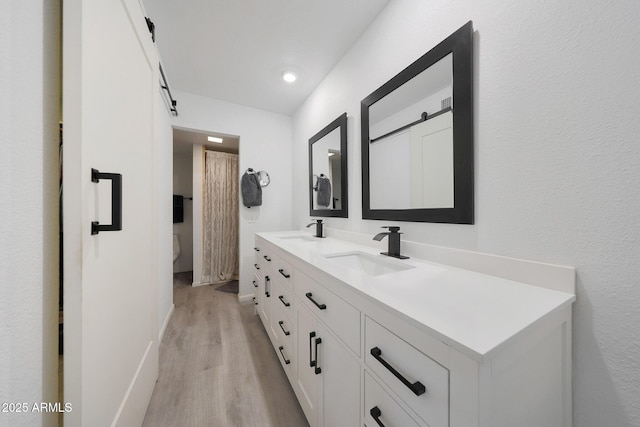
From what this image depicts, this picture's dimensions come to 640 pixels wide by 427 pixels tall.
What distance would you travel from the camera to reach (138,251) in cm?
107

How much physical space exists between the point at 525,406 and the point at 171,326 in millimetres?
2542

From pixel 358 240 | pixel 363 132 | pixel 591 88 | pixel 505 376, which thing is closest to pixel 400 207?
pixel 358 240

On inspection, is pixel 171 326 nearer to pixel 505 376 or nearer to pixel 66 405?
pixel 66 405

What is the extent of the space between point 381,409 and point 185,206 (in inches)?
175

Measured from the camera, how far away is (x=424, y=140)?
1121mm

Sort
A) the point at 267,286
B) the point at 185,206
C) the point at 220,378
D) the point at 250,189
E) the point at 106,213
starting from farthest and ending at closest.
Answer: the point at 185,206 < the point at 250,189 < the point at 267,286 < the point at 220,378 < the point at 106,213

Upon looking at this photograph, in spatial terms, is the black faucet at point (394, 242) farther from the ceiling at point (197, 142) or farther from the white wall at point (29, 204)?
the ceiling at point (197, 142)

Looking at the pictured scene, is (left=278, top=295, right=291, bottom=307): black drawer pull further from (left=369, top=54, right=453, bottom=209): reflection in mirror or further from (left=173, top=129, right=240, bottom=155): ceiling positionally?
(left=173, top=129, right=240, bottom=155): ceiling

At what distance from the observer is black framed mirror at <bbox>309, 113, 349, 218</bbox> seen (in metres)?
1.75

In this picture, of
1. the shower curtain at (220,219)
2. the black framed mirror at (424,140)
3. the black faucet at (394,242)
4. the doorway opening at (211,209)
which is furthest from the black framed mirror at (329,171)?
the shower curtain at (220,219)

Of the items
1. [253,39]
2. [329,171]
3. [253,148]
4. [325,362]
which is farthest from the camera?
[253,148]

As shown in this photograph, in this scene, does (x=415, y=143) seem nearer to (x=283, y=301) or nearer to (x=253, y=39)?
(x=283, y=301)

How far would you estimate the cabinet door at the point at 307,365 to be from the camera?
39.0 inches

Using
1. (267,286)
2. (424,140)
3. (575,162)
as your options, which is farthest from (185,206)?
(575,162)
